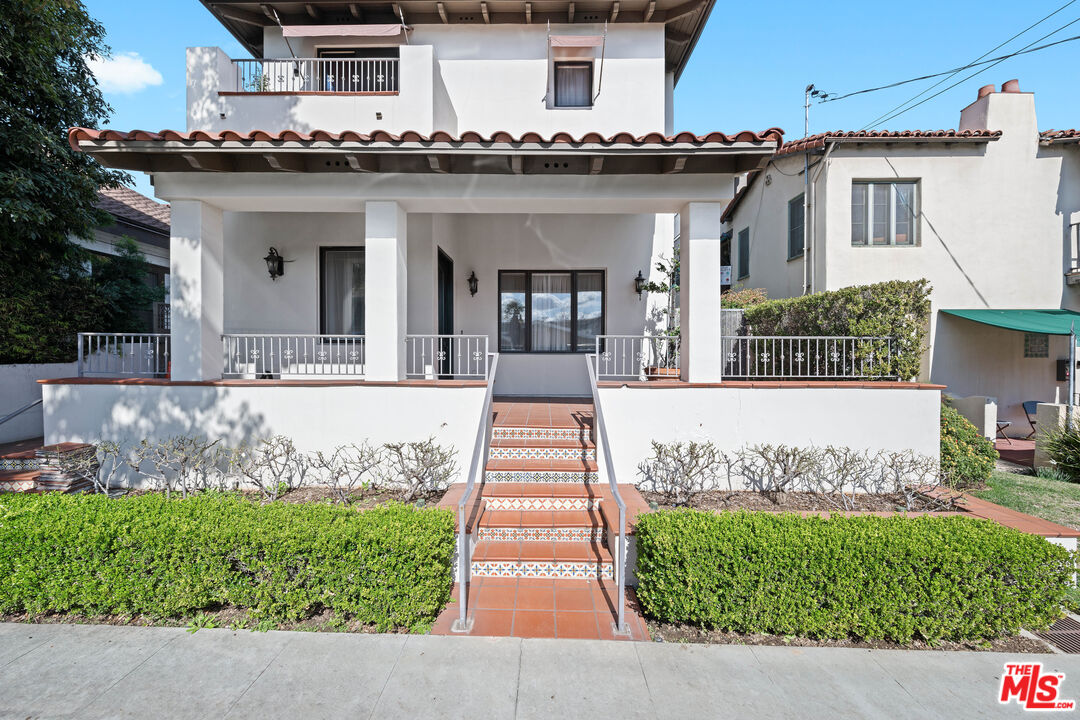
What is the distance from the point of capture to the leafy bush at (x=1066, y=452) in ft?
26.2

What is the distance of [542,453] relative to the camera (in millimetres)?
6398

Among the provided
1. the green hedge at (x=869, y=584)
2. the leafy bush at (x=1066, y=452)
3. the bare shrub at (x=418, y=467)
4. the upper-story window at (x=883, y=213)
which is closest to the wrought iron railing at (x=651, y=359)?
the bare shrub at (x=418, y=467)

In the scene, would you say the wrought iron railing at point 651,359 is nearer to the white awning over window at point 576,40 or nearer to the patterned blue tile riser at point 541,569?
the patterned blue tile riser at point 541,569

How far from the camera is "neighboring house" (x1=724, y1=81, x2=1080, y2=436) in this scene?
1125cm

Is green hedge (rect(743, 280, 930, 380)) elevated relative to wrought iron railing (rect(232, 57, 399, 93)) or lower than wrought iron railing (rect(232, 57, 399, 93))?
lower

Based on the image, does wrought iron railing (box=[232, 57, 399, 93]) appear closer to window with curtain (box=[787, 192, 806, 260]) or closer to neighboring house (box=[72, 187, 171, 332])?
neighboring house (box=[72, 187, 171, 332])

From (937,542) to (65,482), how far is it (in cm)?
983

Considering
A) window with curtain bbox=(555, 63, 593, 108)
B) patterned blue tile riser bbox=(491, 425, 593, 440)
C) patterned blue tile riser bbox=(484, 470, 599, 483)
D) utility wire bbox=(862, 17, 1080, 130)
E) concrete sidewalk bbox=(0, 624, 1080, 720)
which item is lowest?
concrete sidewalk bbox=(0, 624, 1080, 720)

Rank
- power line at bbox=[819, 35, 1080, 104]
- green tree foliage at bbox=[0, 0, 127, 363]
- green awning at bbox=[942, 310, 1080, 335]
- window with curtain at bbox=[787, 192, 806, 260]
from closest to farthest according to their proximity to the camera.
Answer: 1. green tree foliage at bbox=[0, 0, 127, 363]
2. green awning at bbox=[942, 310, 1080, 335]
3. power line at bbox=[819, 35, 1080, 104]
4. window with curtain at bbox=[787, 192, 806, 260]

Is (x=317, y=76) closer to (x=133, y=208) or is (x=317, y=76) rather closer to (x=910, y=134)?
(x=133, y=208)

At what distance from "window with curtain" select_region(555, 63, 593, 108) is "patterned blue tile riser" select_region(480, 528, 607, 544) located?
843 centimetres

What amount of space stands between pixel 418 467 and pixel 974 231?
45.1 feet
